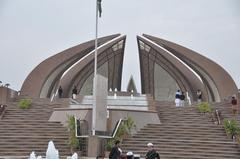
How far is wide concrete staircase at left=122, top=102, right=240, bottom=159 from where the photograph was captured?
13812mm

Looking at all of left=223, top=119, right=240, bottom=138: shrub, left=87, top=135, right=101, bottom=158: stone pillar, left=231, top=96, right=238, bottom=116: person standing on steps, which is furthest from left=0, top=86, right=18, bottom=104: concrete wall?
left=223, top=119, right=240, bottom=138: shrub

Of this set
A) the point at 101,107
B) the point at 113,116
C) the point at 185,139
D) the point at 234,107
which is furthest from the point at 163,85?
the point at 101,107

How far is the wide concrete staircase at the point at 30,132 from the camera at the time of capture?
14.4 meters

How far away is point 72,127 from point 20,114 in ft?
17.0

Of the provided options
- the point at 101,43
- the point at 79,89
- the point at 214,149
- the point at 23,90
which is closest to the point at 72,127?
the point at 214,149

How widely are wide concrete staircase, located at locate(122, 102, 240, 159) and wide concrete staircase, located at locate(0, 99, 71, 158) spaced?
2.68 meters

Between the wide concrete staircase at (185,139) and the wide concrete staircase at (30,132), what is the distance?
2.68m

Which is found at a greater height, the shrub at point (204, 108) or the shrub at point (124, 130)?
the shrub at point (204, 108)

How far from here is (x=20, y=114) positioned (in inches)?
750

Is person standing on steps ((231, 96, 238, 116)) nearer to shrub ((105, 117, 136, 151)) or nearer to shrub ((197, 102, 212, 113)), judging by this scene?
shrub ((197, 102, 212, 113))

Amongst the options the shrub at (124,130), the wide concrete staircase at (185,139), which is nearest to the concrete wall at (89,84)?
the wide concrete staircase at (185,139)

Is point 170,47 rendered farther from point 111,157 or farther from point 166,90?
point 111,157

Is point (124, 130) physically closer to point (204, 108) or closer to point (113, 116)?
point (113, 116)

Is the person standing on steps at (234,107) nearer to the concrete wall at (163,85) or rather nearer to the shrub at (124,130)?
the shrub at (124,130)
